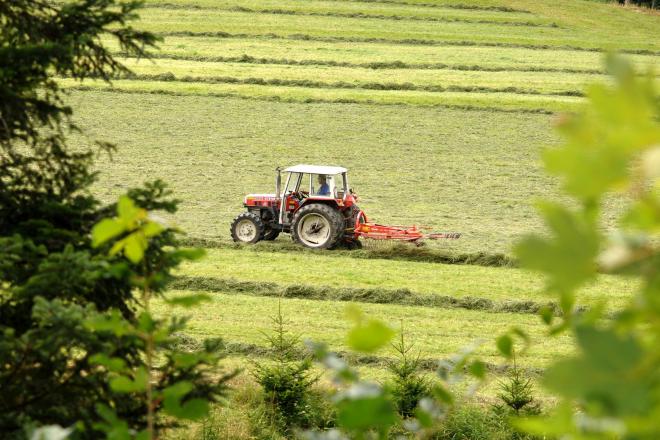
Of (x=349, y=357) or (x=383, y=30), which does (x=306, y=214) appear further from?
(x=383, y=30)

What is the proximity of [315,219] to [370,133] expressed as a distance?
32.0 ft

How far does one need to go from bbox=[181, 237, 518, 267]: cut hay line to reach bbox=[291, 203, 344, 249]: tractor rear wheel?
179 millimetres

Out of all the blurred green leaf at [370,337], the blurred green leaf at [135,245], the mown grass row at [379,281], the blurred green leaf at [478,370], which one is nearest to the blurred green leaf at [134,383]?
the blurred green leaf at [135,245]

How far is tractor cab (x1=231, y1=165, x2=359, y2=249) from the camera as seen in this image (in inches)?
728

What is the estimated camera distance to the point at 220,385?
4.68 meters

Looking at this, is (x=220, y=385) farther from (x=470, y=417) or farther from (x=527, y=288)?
(x=527, y=288)

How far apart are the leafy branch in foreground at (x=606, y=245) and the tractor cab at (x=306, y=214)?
1737 cm

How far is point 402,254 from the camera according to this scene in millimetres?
18422

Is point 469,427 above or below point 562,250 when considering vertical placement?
below

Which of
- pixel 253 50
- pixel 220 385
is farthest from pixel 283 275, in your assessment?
pixel 253 50

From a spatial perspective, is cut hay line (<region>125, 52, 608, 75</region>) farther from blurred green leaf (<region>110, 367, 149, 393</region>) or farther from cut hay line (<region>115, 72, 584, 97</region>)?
blurred green leaf (<region>110, 367, 149, 393</region>)

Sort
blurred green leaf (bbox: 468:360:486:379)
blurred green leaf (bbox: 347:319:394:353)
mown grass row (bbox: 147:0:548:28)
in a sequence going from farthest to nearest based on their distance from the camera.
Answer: mown grass row (bbox: 147:0:548:28) → blurred green leaf (bbox: 468:360:486:379) → blurred green leaf (bbox: 347:319:394:353)

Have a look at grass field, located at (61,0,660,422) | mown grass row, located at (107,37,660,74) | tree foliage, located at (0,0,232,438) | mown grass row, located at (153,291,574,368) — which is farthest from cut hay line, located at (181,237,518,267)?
mown grass row, located at (107,37,660,74)

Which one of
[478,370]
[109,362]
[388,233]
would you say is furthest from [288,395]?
[478,370]
